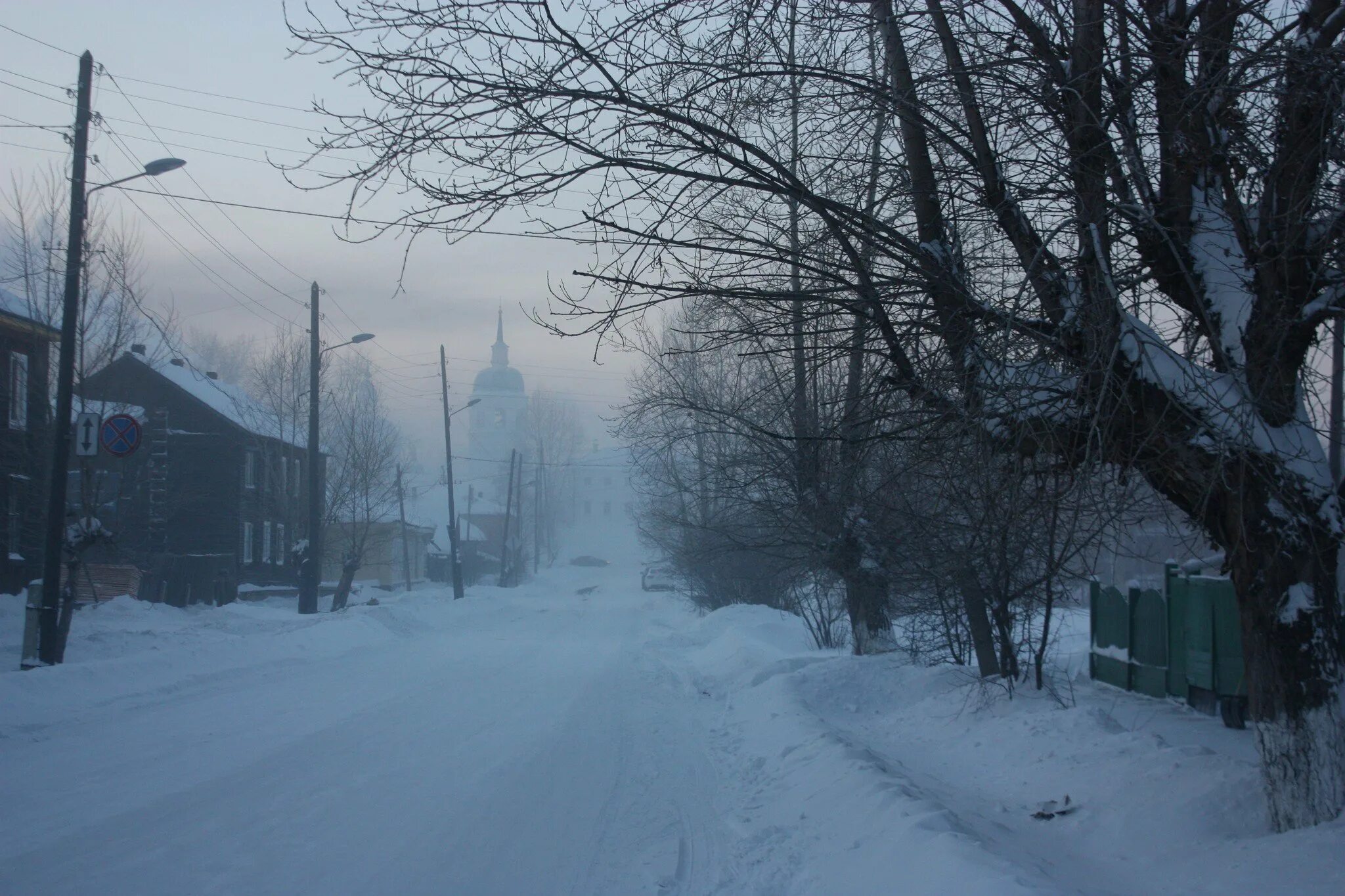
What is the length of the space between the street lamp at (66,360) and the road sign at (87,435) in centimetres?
15

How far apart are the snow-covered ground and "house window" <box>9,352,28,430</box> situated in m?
15.1

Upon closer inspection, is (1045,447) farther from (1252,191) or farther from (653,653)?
(653,653)

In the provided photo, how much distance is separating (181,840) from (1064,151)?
6.88 m

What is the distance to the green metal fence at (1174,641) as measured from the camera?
35.1ft

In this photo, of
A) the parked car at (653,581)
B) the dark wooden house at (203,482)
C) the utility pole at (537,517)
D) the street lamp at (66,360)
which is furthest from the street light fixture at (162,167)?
the utility pole at (537,517)

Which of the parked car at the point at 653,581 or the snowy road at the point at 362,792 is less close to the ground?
the snowy road at the point at 362,792

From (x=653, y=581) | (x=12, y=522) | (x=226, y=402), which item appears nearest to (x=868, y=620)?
(x=12, y=522)

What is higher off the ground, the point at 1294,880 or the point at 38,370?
the point at 38,370

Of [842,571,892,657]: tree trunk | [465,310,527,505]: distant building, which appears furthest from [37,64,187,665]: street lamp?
[465,310,527,505]: distant building

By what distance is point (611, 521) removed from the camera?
428 feet

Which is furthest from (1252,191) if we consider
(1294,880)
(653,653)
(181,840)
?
(653,653)

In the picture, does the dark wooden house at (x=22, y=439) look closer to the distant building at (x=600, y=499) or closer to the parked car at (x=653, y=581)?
the parked car at (x=653, y=581)

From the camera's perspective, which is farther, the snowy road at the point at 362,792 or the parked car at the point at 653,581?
the parked car at the point at 653,581

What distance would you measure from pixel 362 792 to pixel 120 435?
954cm
